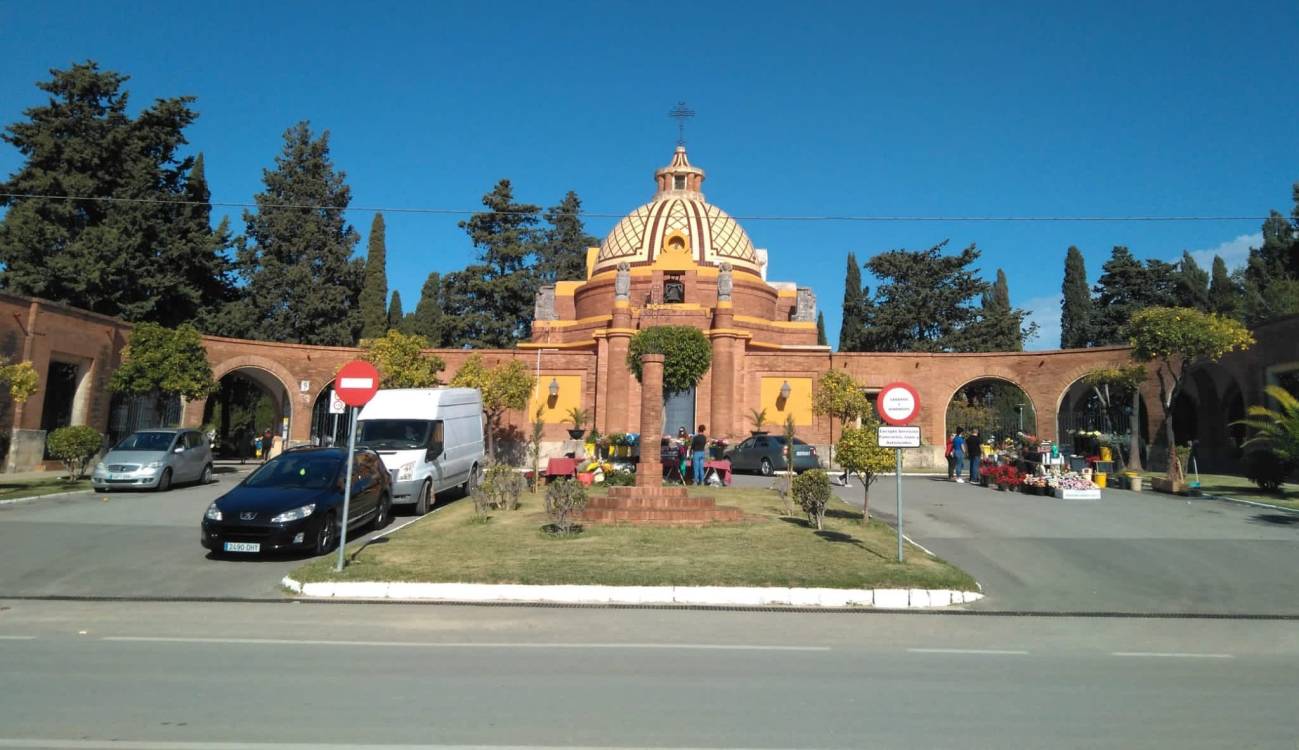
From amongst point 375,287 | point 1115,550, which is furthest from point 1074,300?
point 1115,550

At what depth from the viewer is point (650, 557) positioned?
10.4m

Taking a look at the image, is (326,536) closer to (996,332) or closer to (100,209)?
(100,209)

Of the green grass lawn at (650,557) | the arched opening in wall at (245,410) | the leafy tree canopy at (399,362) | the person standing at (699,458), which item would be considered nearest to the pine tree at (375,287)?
the arched opening in wall at (245,410)

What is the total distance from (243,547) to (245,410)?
120ft

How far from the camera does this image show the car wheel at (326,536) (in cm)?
1094

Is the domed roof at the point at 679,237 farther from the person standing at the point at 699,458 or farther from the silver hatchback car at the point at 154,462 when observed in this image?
the silver hatchback car at the point at 154,462

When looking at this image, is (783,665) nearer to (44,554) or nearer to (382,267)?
(44,554)

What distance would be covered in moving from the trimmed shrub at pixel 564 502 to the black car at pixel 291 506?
3.02 meters

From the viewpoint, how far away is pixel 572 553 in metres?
10.7

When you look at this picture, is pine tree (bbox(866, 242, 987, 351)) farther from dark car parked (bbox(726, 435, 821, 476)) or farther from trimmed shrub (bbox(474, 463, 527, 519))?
trimmed shrub (bbox(474, 463, 527, 519))

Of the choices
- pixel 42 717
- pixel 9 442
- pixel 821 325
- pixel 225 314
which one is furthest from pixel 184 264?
pixel 821 325

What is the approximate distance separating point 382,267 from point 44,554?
136ft

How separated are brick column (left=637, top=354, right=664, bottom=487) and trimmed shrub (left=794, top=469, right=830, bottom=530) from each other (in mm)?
2515

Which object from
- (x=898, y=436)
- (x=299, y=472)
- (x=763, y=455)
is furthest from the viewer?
(x=763, y=455)
